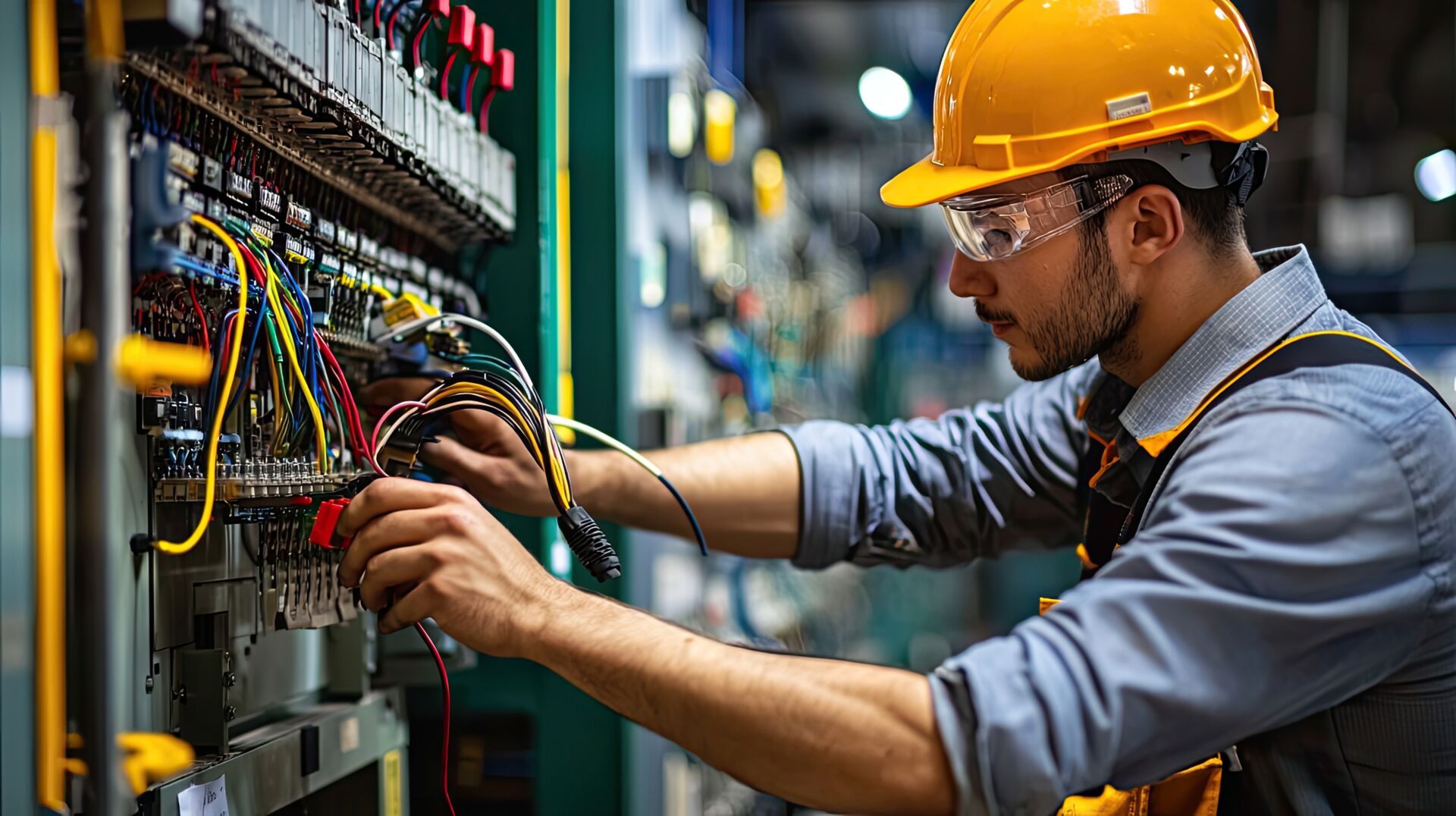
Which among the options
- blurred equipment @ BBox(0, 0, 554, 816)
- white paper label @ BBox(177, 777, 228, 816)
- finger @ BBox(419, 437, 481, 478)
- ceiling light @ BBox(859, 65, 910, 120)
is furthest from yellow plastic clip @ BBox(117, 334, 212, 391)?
ceiling light @ BBox(859, 65, 910, 120)

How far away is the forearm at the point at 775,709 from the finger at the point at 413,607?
0.34ft

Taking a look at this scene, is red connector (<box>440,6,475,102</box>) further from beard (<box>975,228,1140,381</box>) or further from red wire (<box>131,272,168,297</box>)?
beard (<box>975,228,1140,381</box>)

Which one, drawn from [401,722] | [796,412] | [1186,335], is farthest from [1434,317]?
[401,722]

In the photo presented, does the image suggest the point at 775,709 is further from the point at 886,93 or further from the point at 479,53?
the point at 886,93

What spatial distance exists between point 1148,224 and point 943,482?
0.59 meters

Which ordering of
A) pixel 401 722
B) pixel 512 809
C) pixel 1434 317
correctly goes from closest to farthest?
1. pixel 401 722
2. pixel 512 809
3. pixel 1434 317

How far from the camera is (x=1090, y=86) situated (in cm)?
142

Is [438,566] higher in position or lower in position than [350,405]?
lower

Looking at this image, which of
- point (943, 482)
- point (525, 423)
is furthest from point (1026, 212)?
point (525, 423)

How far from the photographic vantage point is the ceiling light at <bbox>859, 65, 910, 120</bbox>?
402cm

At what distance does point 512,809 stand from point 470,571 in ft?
3.34

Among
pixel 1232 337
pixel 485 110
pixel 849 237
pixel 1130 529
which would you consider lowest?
pixel 1130 529

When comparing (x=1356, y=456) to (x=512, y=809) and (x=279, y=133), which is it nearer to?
(x=279, y=133)

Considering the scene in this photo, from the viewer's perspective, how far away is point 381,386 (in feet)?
4.93
